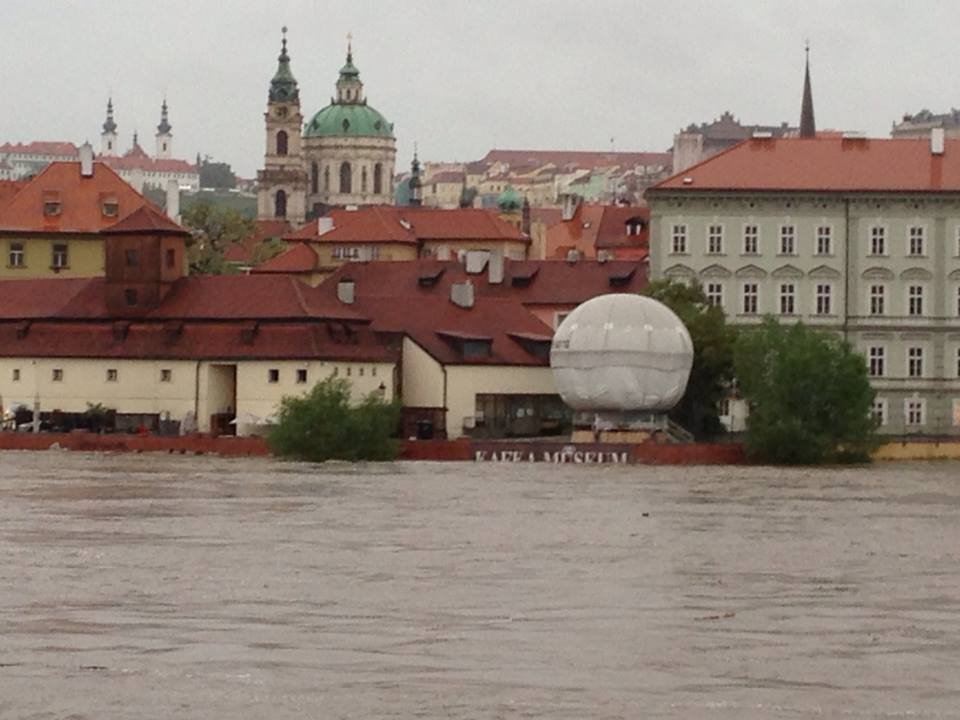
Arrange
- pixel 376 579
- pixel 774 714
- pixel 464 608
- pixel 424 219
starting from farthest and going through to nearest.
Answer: pixel 424 219 < pixel 376 579 < pixel 464 608 < pixel 774 714

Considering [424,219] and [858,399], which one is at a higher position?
[424,219]

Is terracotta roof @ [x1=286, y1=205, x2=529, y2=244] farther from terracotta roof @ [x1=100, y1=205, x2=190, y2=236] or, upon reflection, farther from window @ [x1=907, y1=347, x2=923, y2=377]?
window @ [x1=907, y1=347, x2=923, y2=377]

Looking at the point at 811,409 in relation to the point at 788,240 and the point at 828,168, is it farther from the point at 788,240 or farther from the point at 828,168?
the point at 828,168

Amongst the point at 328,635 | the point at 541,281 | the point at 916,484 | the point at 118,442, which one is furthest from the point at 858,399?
the point at 328,635

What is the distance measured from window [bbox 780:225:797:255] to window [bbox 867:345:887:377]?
4.64 metres

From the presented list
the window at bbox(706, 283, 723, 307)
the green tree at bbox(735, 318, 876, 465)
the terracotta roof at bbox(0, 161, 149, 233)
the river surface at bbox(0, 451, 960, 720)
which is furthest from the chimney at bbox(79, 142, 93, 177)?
the river surface at bbox(0, 451, 960, 720)

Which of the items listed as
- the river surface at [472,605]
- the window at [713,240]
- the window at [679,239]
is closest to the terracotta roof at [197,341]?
the window at [679,239]

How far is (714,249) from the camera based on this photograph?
121750mm

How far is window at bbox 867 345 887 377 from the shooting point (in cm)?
12081

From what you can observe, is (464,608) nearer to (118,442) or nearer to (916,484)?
(916,484)

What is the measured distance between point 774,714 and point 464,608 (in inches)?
417

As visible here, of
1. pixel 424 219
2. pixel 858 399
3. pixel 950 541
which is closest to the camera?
pixel 950 541

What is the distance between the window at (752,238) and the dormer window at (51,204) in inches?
1134

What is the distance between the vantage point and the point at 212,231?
578 ft
